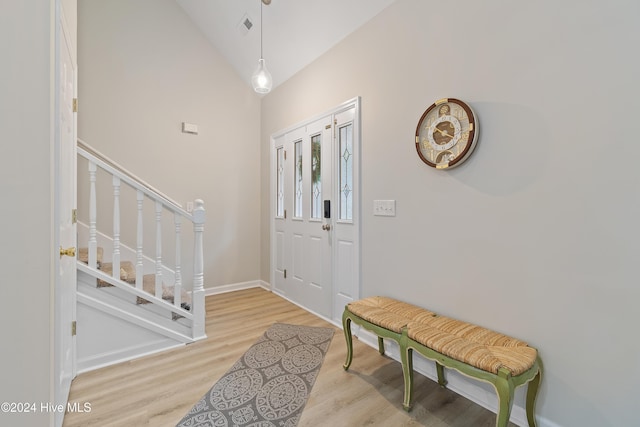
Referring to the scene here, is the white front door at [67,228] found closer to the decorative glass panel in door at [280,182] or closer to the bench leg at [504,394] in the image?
the bench leg at [504,394]

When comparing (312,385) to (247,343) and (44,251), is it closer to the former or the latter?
(247,343)

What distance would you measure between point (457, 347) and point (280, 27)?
338cm

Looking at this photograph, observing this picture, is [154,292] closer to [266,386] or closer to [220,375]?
[220,375]

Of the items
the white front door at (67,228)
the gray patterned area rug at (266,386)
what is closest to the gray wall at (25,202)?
the white front door at (67,228)

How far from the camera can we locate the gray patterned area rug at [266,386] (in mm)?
1582

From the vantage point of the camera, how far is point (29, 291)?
3.20 ft

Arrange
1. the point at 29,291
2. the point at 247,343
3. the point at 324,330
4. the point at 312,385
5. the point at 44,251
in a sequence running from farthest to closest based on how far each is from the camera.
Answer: the point at 324,330, the point at 247,343, the point at 312,385, the point at 44,251, the point at 29,291

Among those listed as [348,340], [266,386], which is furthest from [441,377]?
[266,386]

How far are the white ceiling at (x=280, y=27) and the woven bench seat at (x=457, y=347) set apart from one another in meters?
2.43

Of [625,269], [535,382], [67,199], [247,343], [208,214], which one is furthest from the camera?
[208,214]

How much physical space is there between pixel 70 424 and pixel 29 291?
1.10m

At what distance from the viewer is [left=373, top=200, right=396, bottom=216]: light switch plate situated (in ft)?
7.58

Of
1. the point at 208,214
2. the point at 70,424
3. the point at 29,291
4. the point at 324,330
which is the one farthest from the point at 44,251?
the point at 208,214

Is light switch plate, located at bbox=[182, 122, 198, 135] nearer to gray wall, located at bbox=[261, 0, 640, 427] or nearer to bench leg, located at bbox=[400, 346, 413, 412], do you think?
gray wall, located at bbox=[261, 0, 640, 427]
